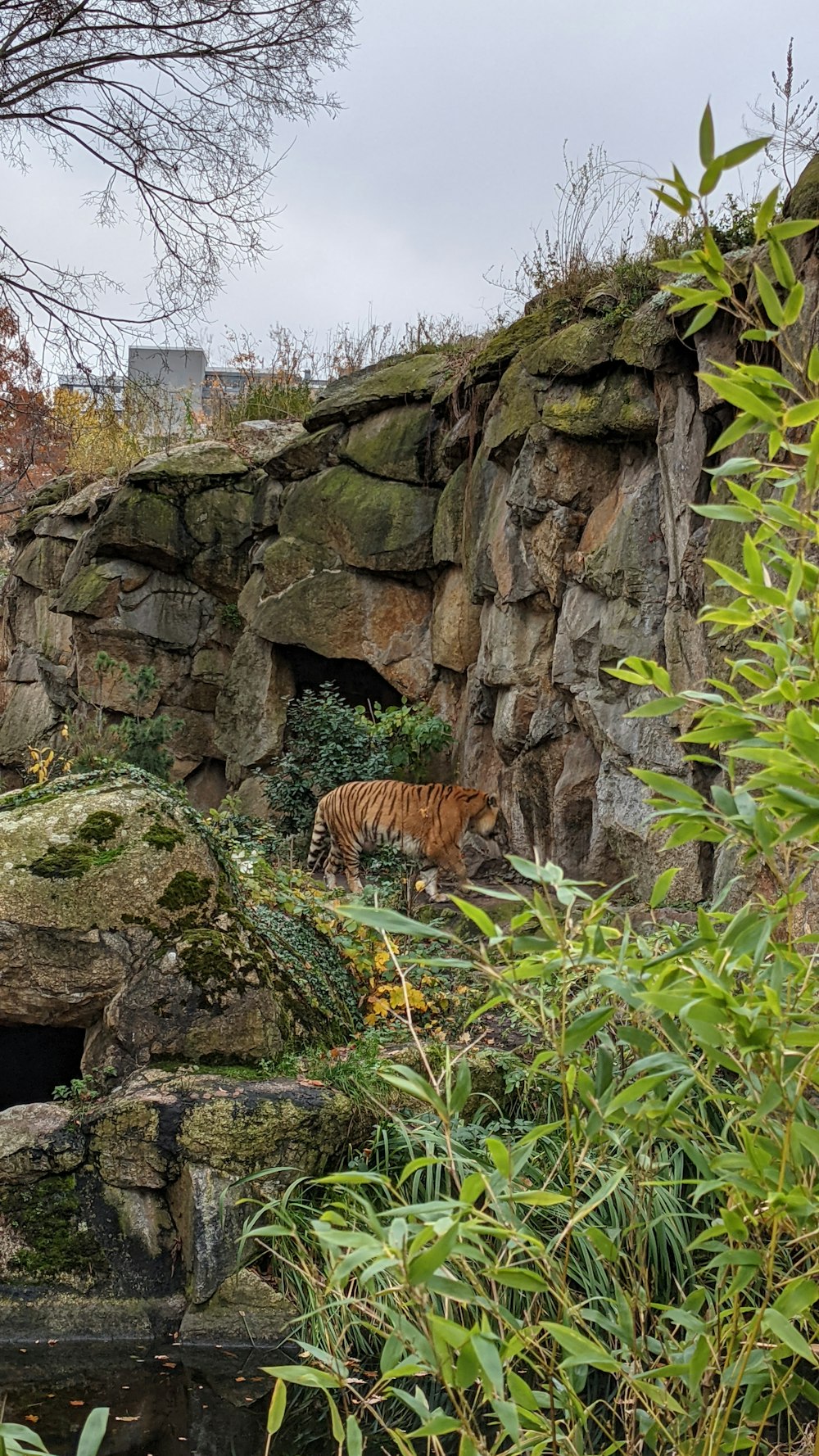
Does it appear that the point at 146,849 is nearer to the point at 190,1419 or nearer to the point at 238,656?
the point at 190,1419

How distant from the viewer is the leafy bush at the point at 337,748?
1212cm

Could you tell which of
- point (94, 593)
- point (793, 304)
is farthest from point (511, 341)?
point (793, 304)

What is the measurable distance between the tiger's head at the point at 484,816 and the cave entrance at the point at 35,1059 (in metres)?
5.25

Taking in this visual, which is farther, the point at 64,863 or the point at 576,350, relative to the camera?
the point at 576,350

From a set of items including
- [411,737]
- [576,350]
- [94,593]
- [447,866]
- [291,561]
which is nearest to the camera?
[576,350]

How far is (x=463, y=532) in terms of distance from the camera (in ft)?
37.6

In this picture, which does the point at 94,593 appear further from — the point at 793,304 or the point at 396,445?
the point at 793,304

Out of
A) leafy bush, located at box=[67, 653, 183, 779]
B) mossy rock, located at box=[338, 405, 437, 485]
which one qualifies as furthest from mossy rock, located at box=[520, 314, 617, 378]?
leafy bush, located at box=[67, 653, 183, 779]

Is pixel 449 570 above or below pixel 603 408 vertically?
below

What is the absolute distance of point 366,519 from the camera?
41.4 feet

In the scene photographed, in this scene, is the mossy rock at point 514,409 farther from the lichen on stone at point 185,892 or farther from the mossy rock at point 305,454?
the lichen on stone at point 185,892

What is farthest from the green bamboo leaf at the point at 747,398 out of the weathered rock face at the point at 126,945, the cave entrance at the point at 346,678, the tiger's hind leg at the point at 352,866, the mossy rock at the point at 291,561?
the cave entrance at the point at 346,678

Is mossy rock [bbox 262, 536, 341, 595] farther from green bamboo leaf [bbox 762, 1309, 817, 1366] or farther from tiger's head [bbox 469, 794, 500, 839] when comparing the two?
green bamboo leaf [bbox 762, 1309, 817, 1366]

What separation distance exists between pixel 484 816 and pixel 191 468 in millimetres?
6509
